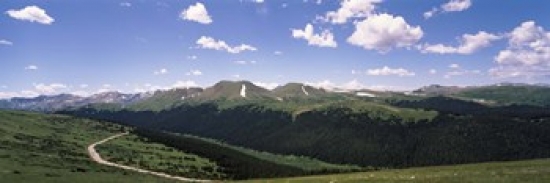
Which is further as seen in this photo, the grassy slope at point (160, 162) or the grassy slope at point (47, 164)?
the grassy slope at point (160, 162)

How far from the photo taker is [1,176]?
92.4 metres

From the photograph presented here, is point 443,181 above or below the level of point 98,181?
above

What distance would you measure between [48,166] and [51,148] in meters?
48.7

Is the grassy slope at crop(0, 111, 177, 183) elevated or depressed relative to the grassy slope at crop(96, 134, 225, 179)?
elevated

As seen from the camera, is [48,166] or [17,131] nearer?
[48,166]

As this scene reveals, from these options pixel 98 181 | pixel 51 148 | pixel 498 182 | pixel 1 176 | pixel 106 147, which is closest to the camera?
pixel 498 182

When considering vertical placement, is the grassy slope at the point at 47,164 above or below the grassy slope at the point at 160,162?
above

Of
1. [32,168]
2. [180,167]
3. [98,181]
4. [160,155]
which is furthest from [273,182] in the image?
[160,155]

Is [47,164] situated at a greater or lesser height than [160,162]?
greater

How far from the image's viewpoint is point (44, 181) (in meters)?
94.1

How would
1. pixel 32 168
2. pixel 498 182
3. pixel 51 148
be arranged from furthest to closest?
pixel 51 148 → pixel 32 168 → pixel 498 182

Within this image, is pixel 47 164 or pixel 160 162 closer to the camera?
pixel 47 164

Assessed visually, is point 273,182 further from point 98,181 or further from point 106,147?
point 106,147

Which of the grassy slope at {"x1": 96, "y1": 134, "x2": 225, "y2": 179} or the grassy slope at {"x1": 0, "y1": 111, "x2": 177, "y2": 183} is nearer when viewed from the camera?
the grassy slope at {"x1": 0, "y1": 111, "x2": 177, "y2": 183}
